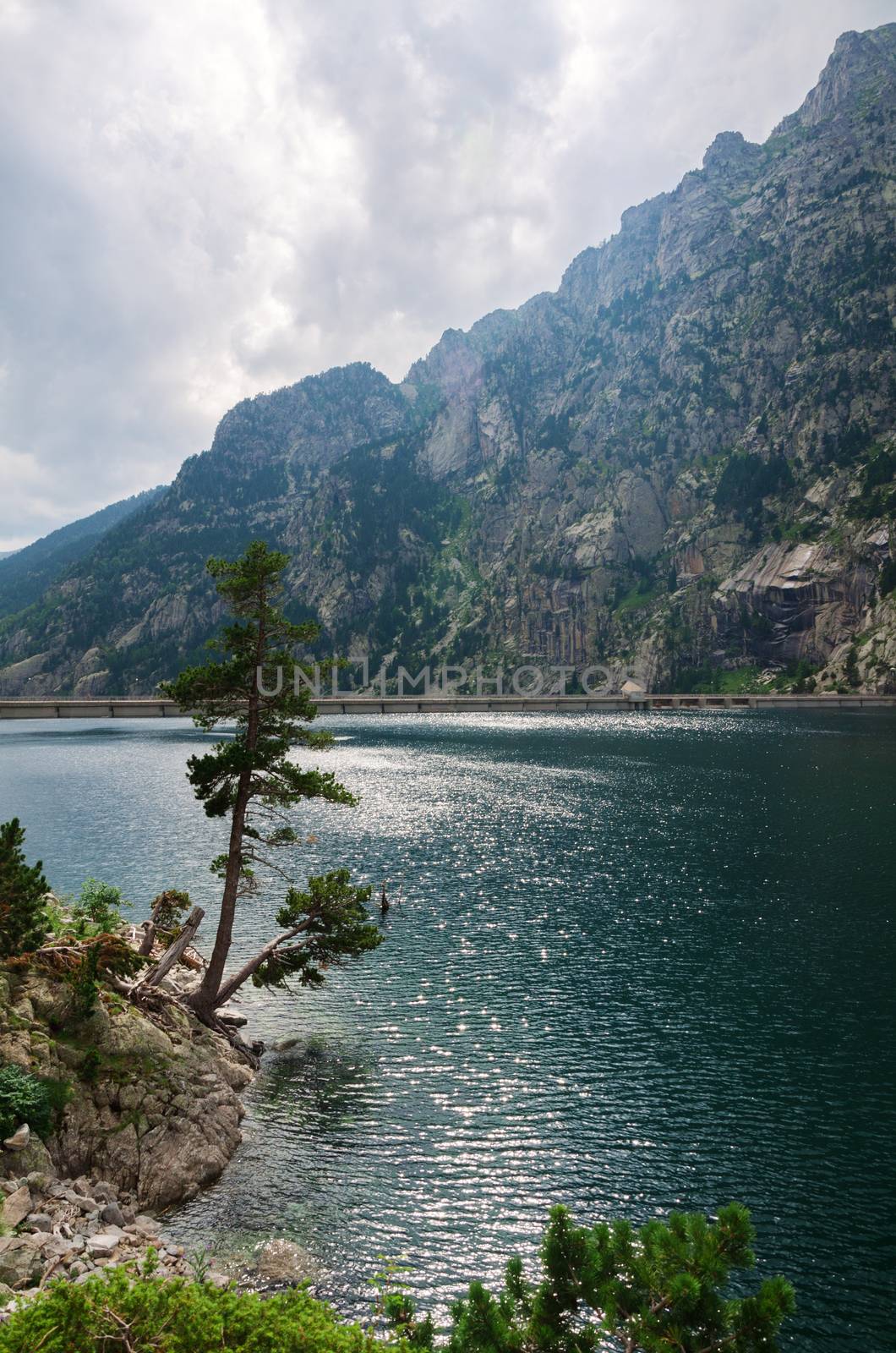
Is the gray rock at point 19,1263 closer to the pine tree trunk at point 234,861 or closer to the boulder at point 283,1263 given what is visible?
the boulder at point 283,1263

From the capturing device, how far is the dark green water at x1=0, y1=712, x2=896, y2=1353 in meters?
20.9

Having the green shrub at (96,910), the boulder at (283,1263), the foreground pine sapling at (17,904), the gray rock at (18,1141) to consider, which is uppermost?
the foreground pine sapling at (17,904)

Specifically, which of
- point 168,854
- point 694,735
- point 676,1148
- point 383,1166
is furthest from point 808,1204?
point 694,735

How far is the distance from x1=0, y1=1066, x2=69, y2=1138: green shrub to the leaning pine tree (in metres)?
8.73

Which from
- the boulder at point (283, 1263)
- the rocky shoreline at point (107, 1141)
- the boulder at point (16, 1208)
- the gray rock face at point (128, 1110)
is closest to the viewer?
the boulder at point (16, 1208)

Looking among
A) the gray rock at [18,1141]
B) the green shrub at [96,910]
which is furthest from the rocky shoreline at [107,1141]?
the green shrub at [96,910]

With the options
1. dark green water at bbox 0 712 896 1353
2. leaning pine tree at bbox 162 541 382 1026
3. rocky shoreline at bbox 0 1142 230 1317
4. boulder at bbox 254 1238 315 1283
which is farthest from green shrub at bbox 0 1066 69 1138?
leaning pine tree at bbox 162 541 382 1026

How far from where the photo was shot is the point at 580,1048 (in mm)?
31844

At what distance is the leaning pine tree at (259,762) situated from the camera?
29.7 m

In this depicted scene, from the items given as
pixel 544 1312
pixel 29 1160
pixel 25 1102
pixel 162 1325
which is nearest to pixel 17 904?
pixel 25 1102

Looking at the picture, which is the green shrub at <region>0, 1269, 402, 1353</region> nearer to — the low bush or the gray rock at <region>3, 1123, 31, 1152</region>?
the low bush

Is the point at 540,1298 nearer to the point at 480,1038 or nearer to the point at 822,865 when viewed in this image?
the point at 480,1038

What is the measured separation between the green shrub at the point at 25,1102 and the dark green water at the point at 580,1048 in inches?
208

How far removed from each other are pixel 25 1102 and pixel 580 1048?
73.4 feet
